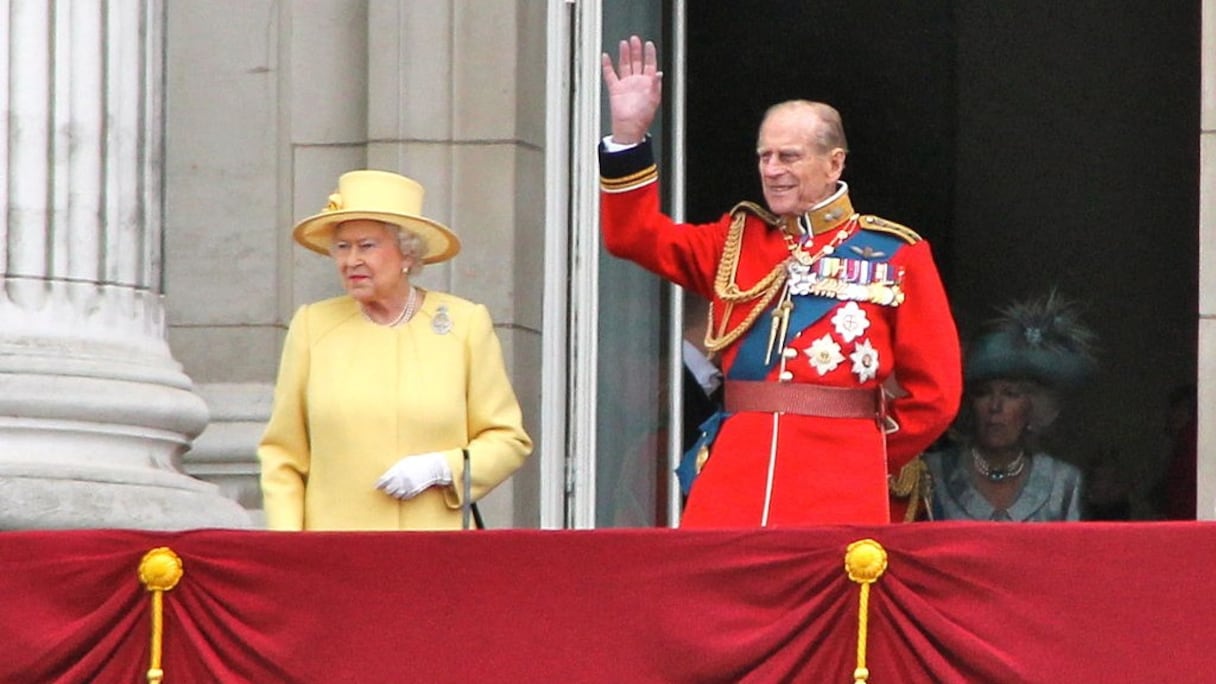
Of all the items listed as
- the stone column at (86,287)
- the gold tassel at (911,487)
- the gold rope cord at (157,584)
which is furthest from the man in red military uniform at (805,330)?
the gold tassel at (911,487)

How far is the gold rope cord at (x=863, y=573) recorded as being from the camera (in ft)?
26.0

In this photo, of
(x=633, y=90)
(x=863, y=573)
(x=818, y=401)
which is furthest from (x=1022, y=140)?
(x=863, y=573)

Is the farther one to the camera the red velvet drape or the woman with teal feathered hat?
the woman with teal feathered hat

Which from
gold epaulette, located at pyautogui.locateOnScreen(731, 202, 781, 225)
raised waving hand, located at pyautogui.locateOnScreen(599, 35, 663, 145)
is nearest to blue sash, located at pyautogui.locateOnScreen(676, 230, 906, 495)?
gold epaulette, located at pyautogui.locateOnScreen(731, 202, 781, 225)

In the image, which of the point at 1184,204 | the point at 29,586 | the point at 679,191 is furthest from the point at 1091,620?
the point at 1184,204

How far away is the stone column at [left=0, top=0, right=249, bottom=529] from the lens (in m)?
9.30

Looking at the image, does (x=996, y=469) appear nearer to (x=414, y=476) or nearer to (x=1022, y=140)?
(x=1022, y=140)

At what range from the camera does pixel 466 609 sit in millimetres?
8133

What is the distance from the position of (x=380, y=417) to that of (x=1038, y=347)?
453cm

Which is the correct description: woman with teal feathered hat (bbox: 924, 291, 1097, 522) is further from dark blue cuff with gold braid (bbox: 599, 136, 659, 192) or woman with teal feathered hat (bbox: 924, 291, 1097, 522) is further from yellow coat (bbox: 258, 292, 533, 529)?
dark blue cuff with gold braid (bbox: 599, 136, 659, 192)

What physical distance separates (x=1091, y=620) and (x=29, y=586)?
233 centimetres

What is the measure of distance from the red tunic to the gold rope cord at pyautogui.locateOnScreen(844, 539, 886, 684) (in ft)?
2.29

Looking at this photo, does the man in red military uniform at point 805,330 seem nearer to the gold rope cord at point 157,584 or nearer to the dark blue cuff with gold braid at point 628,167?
the dark blue cuff with gold braid at point 628,167

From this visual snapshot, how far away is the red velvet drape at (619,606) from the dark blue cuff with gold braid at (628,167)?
3.25 ft
